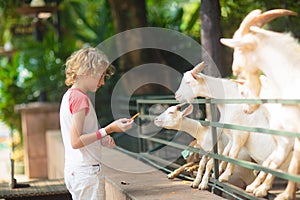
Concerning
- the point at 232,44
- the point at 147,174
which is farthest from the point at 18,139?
the point at 232,44

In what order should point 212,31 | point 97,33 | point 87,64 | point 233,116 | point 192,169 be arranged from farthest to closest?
point 97,33 < point 212,31 < point 192,169 < point 233,116 < point 87,64

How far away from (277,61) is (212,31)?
9.93ft

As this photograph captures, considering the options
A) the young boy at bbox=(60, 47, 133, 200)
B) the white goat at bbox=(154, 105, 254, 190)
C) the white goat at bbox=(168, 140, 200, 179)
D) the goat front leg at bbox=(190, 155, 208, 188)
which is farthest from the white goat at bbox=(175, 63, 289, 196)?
the young boy at bbox=(60, 47, 133, 200)

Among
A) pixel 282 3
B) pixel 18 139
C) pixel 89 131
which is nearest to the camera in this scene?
pixel 89 131

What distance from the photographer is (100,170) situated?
453 cm

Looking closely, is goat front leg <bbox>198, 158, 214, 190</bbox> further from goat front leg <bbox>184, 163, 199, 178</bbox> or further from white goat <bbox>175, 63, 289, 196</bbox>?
goat front leg <bbox>184, 163, 199, 178</bbox>

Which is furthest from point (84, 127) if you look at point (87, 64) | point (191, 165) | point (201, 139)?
point (191, 165)

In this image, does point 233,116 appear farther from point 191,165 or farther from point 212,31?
point 212,31

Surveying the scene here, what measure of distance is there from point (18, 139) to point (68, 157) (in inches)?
514

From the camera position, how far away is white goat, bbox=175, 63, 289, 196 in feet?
16.6

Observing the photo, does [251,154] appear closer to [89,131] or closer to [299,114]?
[299,114]

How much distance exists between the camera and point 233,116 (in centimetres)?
521

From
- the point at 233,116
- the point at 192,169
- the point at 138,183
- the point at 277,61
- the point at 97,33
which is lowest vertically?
the point at 138,183

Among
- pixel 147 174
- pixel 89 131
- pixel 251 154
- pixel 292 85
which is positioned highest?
pixel 292 85
